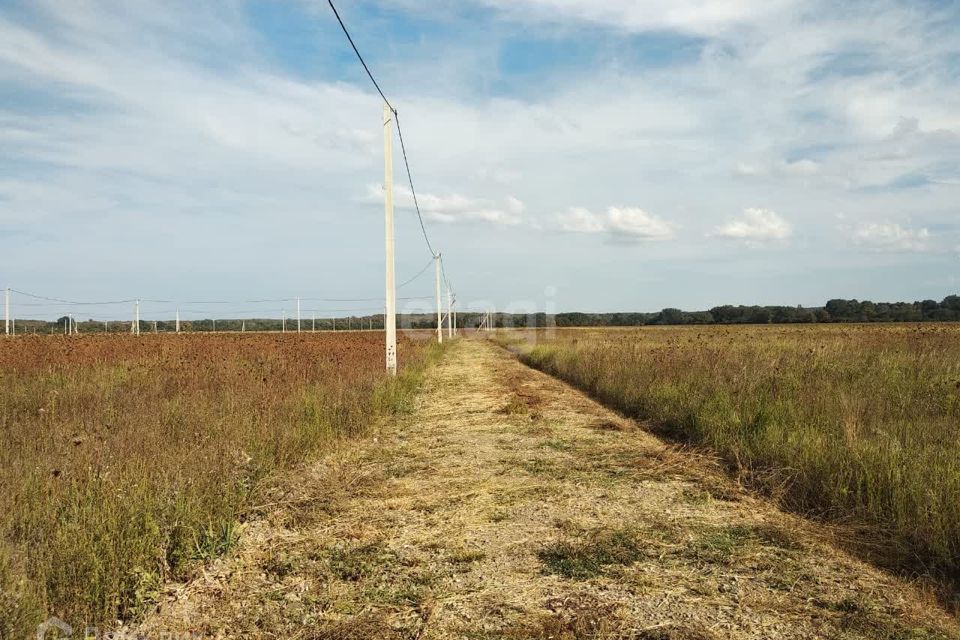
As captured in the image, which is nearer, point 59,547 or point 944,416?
point 59,547

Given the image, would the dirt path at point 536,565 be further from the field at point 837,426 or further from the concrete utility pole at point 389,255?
the concrete utility pole at point 389,255

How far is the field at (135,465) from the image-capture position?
3125mm

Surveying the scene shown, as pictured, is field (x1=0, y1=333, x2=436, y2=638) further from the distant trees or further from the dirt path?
the distant trees

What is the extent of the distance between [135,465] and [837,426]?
692 centimetres

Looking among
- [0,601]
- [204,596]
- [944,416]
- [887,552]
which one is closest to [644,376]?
[944,416]

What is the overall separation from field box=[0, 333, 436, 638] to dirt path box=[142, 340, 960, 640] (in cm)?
31

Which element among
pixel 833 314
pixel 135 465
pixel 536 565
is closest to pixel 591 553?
pixel 536 565

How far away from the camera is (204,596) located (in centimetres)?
343

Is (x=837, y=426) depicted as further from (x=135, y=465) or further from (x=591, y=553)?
(x=135, y=465)

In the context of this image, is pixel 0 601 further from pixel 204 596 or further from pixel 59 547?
pixel 204 596

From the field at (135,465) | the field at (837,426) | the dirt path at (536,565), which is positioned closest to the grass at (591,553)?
the dirt path at (536,565)

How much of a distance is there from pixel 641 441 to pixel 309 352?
10322 millimetres

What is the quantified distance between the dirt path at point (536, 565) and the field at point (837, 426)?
444mm

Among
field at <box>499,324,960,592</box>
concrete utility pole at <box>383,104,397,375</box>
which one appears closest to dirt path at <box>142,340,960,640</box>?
field at <box>499,324,960,592</box>
